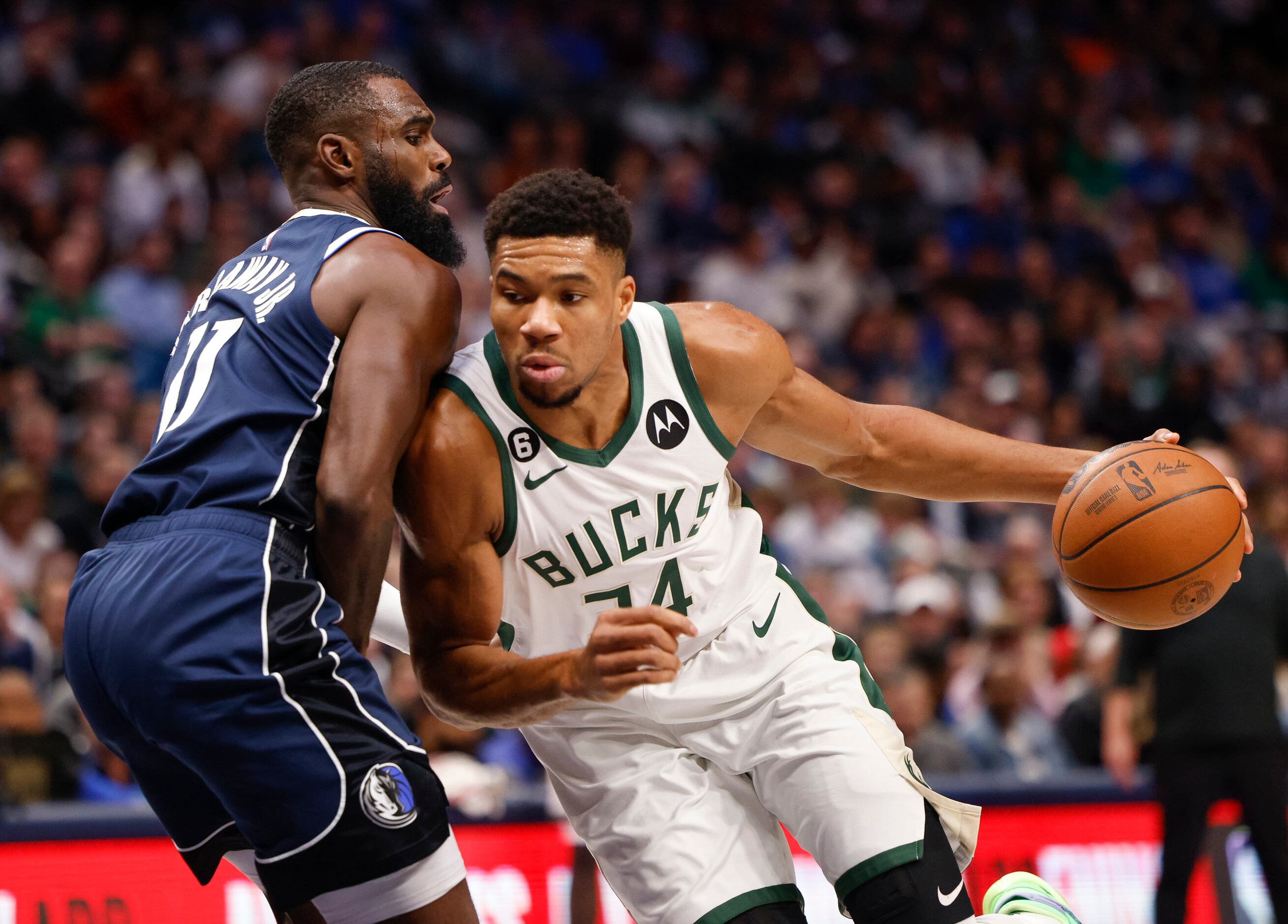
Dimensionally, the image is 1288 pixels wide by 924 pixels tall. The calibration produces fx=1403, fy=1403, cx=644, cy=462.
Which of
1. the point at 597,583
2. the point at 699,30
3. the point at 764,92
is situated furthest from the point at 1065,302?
the point at 597,583

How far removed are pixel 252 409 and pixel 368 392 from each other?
0.22 meters

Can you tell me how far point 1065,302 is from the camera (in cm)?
1073

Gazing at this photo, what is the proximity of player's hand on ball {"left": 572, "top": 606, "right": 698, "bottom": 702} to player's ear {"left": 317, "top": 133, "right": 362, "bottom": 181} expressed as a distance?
3.84 ft

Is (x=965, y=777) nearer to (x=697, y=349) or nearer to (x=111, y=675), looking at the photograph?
(x=697, y=349)

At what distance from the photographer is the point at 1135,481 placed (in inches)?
128

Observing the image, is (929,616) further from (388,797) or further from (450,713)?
(388,797)

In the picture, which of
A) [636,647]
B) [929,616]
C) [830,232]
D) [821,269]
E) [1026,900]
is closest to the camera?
[636,647]

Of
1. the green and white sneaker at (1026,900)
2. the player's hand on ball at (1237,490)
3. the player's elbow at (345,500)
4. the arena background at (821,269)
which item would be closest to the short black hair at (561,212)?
the player's elbow at (345,500)

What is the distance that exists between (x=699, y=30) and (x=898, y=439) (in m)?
9.61

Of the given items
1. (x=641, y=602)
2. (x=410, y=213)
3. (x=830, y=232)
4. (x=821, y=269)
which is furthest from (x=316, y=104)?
(x=830, y=232)

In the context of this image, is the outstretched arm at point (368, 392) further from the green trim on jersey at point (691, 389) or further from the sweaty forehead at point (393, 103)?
the green trim on jersey at point (691, 389)

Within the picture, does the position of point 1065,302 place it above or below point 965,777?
below

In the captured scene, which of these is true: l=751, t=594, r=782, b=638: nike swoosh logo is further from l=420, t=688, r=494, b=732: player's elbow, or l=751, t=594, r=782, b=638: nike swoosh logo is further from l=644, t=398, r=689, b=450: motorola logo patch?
l=420, t=688, r=494, b=732: player's elbow

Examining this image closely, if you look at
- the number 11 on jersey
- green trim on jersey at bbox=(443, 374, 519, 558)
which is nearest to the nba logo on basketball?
green trim on jersey at bbox=(443, 374, 519, 558)
